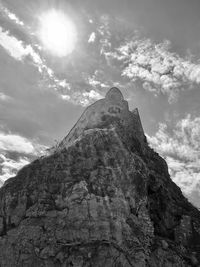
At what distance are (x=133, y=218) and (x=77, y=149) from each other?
1715 cm

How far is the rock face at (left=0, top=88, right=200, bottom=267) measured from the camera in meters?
49.1

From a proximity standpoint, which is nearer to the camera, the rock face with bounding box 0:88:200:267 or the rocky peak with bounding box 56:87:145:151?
the rock face with bounding box 0:88:200:267

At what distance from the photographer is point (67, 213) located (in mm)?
52312

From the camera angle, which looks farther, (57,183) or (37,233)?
(57,183)

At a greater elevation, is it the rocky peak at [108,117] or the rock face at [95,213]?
the rocky peak at [108,117]

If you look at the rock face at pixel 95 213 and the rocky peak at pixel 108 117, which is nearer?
the rock face at pixel 95 213

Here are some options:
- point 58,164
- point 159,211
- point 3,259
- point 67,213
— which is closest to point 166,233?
point 159,211

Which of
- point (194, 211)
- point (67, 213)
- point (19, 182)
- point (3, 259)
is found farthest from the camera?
point (194, 211)

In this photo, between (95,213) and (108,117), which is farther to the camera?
(108,117)

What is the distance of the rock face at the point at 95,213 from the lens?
161 feet

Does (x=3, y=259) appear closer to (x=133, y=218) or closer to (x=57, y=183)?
(x=57, y=183)

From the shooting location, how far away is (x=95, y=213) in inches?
2058

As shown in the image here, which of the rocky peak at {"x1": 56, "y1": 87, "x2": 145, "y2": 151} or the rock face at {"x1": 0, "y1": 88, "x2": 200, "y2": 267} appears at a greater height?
the rocky peak at {"x1": 56, "y1": 87, "x2": 145, "y2": 151}

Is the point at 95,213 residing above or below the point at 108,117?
below
